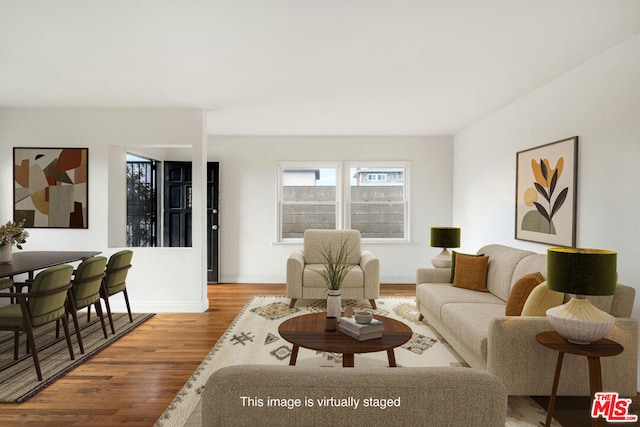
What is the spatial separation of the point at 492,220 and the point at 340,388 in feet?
14.8

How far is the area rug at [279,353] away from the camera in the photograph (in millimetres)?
2398

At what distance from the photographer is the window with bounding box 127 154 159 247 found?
5949 millimetres

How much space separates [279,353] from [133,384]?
115cm

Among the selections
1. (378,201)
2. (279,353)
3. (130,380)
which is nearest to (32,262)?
(130,380)

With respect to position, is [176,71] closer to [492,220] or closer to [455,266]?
[455,266]

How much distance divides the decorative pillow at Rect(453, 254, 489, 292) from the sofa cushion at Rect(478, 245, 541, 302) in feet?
0.18

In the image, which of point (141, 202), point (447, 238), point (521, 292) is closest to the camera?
point (521, 292)

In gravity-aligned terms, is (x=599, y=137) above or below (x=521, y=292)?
above

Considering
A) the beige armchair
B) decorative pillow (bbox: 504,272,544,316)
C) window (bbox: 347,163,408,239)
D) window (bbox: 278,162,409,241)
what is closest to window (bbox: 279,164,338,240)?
window (bbox: 278,162,409,241)

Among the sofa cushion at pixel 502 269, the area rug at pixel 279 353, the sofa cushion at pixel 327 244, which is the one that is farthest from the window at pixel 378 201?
the sofa cushion at pixel 502 269

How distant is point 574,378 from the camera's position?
7.79 ft

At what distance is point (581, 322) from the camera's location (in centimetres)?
208

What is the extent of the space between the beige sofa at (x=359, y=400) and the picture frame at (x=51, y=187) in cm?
465

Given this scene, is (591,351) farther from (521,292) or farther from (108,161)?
(108,161)
